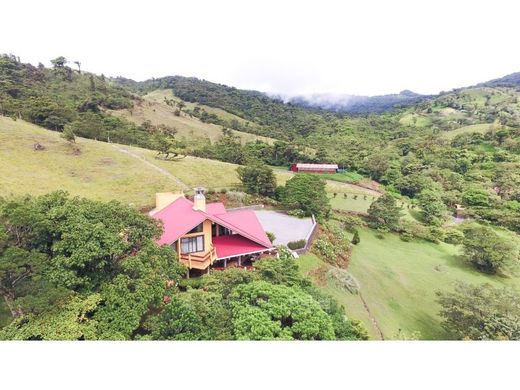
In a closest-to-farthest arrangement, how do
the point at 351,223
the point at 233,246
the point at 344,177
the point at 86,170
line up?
1. the point at 233,246
2. the point at 86,170
3. the point at 351,223
4. the point at 344,177

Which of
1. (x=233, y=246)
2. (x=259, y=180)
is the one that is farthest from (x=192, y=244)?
(x=259, y=180)

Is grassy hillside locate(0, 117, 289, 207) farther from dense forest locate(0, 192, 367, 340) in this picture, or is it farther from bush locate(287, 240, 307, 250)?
bush locate(287, 240, 307, 250)

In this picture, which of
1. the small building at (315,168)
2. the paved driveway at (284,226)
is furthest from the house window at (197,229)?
the small building at (315,168)

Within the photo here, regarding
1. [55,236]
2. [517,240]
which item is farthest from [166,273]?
[517,240]

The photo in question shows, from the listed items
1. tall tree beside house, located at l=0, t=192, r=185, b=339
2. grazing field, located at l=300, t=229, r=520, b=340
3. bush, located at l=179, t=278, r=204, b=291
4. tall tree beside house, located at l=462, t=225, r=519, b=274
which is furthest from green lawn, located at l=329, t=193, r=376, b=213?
tall tree beside house, located at l=0, t=192, r=185, b=339

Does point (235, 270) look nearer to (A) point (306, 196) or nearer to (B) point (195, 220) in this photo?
(B) point (195, 220)
